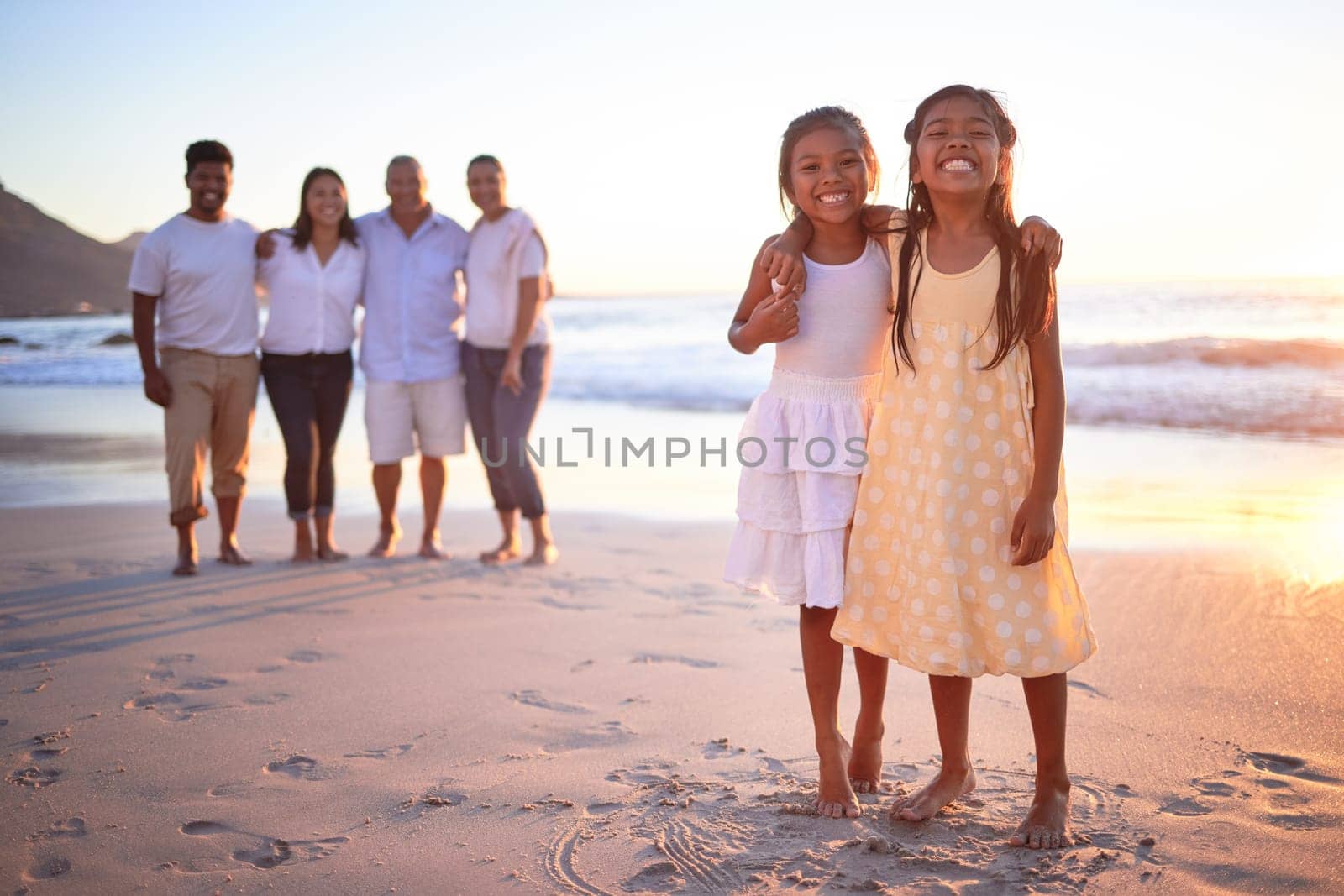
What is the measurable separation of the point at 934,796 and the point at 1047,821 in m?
0.26

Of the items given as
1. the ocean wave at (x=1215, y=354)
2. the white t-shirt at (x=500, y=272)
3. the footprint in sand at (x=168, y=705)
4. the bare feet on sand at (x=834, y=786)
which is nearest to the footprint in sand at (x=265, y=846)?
the footprint in sand at (x=168, y=705)

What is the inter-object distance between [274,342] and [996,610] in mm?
4084

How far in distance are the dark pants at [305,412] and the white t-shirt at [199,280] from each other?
0.22 m

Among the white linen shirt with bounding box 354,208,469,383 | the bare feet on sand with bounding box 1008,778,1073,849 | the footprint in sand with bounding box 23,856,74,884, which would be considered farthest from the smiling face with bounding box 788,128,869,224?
the white linen shirt with bounding box 354,208,469,383

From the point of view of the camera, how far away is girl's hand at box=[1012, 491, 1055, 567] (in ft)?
7.58

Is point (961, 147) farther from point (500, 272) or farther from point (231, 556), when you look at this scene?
point (231, 556)

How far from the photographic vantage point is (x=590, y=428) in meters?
10.0

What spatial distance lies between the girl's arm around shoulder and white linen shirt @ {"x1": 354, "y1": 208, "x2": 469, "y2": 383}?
3.05m

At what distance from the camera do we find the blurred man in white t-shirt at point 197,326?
4.99 metres

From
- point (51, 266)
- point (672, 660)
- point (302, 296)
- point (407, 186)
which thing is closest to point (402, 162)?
point (407, 186)

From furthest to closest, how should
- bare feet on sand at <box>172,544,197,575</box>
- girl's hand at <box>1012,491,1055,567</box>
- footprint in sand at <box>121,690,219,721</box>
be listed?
bare feet on sand at <box>172,544,197,575</box> → footprint in sand at <box>121,690,219,721</box> → girl's hand at <box>1012,491,1055,567</box>

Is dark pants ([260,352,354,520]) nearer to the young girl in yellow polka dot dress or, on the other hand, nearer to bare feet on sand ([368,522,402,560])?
bare feet on sand ([368,522,402,560])

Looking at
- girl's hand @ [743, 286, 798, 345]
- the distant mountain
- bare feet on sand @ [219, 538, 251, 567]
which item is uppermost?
the distant mountain

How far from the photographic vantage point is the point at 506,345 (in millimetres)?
5414
